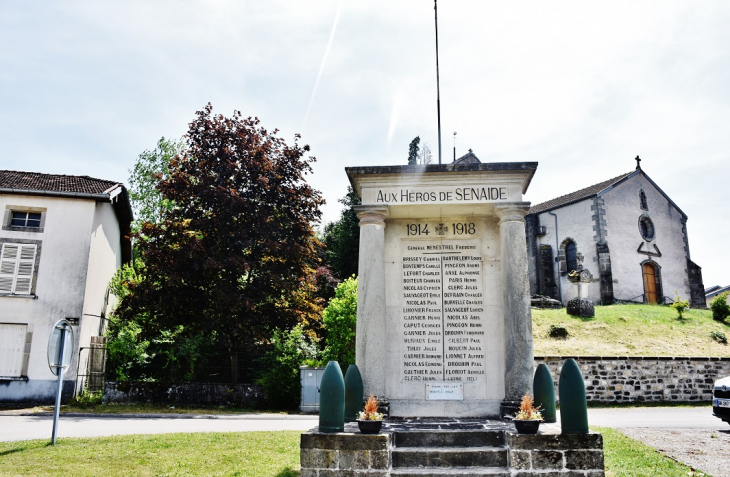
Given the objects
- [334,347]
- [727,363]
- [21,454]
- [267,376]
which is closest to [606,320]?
[727,363]

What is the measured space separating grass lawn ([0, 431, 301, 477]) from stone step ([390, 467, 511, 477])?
1.66 metres

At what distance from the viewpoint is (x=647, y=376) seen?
19031 mm

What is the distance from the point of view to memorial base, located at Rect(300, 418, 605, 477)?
256 inches

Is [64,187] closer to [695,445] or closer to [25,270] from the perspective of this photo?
[25,270]

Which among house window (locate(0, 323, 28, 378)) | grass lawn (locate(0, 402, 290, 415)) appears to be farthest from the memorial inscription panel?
house window (locate(0, 323, 28, 378))

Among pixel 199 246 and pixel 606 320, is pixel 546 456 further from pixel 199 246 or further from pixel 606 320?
pixel 606 320

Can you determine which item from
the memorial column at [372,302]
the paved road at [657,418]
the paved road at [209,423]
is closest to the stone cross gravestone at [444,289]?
the memorial column at [372,302]

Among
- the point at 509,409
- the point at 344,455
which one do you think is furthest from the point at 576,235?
the point at 344,455

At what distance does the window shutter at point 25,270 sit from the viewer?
18453 mm

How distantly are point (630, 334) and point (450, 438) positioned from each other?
19595 millimetres

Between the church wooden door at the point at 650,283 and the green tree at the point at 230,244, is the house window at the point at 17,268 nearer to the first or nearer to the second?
the green tree at the point at 230,244

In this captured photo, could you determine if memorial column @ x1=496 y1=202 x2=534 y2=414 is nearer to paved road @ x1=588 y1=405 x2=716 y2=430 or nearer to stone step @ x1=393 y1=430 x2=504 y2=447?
stone step @ x1=393 y1=430 x2=504 y2=447

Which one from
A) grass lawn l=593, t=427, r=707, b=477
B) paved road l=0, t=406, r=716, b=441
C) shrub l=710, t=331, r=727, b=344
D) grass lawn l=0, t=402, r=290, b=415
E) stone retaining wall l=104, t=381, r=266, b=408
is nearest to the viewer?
grass lawn l=593, t=427, r=707, b=477

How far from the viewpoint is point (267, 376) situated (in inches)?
712
